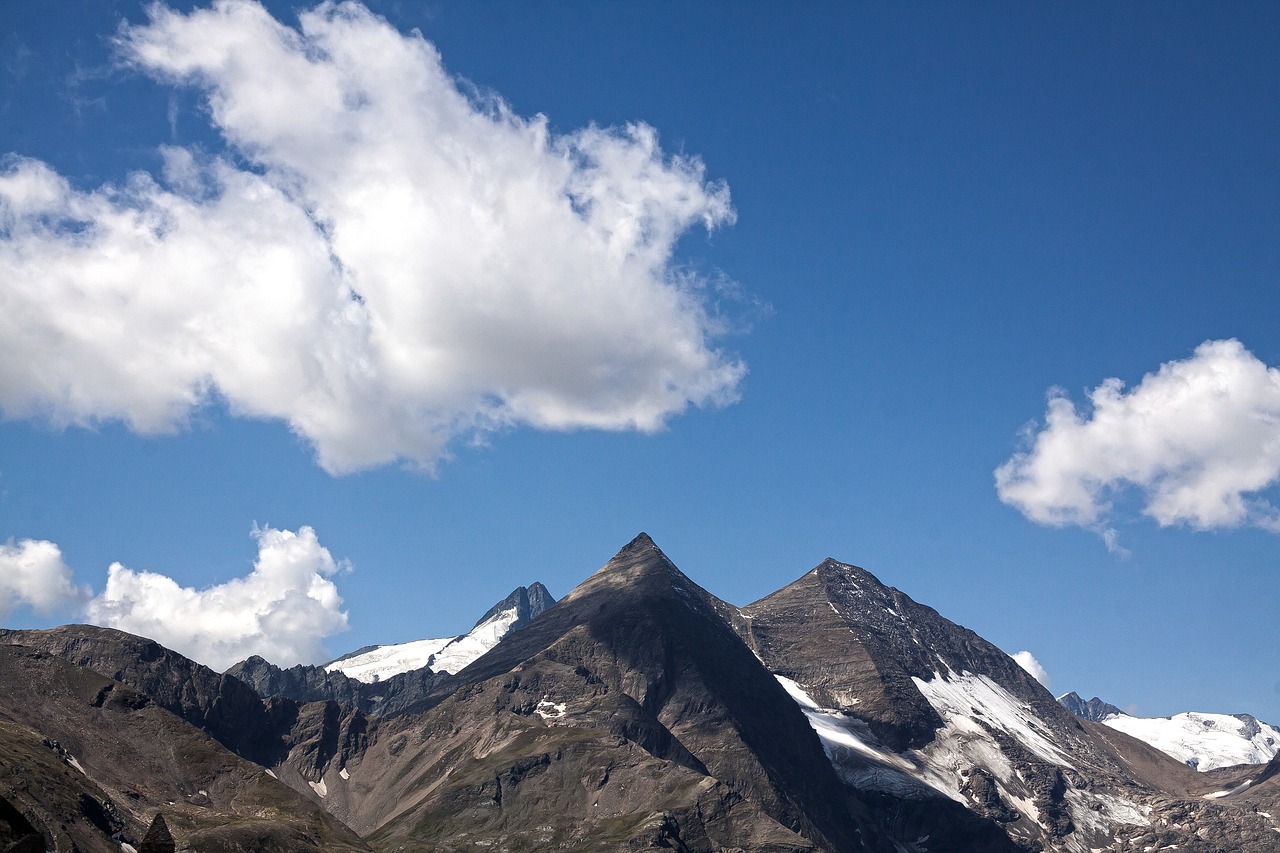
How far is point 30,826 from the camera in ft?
168

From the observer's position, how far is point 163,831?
151 ft

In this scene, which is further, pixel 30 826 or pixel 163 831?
pixel 30 826

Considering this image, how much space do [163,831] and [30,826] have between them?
363 inches
